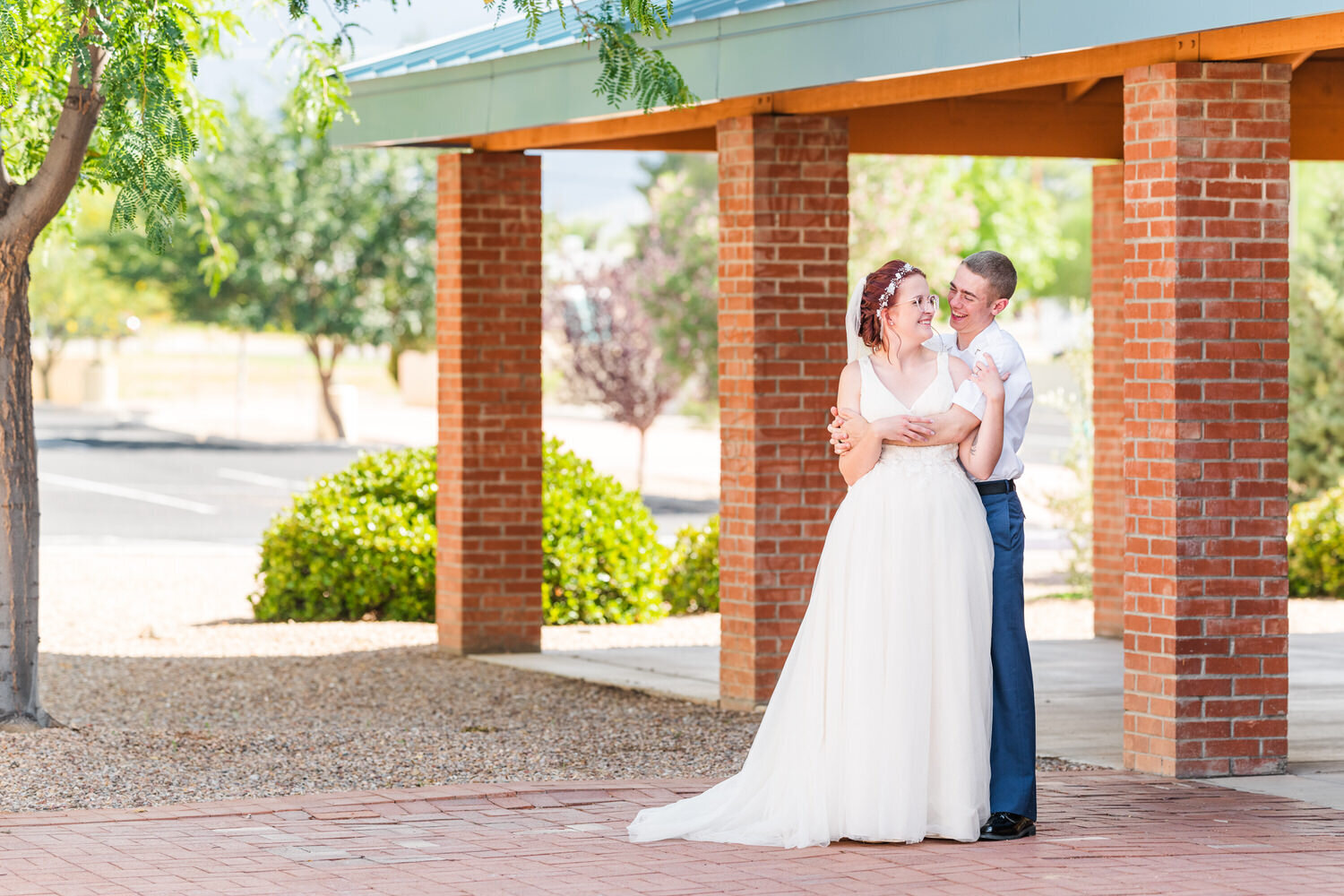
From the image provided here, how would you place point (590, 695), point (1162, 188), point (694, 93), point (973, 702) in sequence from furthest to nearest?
1. point (590, 695)
2. point (694, 93)
3. point (1162, 188)
4. point (973, 702)

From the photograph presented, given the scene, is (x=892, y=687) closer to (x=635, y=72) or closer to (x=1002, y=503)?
(x=1002, y=503)

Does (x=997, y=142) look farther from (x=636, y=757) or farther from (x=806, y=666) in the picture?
(x=806, y=666)

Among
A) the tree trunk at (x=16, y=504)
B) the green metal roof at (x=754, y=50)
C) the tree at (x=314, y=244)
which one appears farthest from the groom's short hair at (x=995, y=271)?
the tree at (x=314, y=244)

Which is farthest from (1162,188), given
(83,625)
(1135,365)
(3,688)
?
(83,625)

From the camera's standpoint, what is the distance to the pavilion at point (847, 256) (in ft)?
24.8

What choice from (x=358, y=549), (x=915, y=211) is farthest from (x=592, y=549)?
(x=915, y=211)

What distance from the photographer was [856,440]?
6520 millimetres

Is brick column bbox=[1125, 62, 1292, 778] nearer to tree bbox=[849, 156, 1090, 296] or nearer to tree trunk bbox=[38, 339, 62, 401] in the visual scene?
tree bbox=[849, 156, 1090, 296]

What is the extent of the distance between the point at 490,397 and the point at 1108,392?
4.24 m

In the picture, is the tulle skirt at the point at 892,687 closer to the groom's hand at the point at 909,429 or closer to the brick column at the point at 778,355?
the groom's hand at the point at 909,429

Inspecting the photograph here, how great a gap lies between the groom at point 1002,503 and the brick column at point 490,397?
223 inches

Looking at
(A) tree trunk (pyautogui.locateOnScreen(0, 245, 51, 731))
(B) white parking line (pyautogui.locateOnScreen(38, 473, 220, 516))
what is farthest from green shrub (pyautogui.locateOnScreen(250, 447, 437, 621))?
(B) white parking line (pyautogui.locateOnScreen(38, 473, 220, 516))

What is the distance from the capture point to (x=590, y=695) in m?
10.3

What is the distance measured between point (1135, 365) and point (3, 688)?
5227 millimetres
